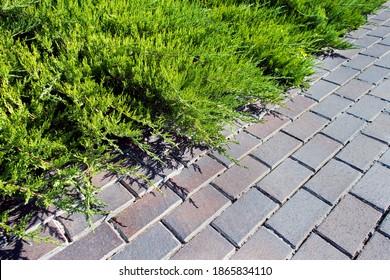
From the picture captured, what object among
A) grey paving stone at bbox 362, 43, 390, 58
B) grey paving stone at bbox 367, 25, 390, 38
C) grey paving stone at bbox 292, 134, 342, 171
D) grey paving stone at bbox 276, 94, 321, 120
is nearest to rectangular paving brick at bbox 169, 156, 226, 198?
grey paving stone at bbox 292, 134, 342, 171

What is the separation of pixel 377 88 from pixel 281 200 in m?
1.70

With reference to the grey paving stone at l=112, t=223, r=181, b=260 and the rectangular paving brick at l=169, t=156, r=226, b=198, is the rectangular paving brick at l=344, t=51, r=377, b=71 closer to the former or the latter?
the rectangular paving brick at l=169, t=156, r=226, b=198

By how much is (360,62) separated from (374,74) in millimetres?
228

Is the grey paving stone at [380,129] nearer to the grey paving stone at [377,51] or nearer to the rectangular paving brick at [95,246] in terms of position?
the grey paving stone at [377,51]

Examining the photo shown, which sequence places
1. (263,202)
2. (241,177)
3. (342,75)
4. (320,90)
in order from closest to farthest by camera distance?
(263,202)
(241,177)
(320,90)
(342,75)

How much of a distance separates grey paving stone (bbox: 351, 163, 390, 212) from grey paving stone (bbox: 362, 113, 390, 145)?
1.03 ft

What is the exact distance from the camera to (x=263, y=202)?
1.87 meters

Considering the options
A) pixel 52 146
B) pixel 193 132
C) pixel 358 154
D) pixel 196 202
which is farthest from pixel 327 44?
pixel 52 146

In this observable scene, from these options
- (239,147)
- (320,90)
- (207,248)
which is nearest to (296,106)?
(320,90)

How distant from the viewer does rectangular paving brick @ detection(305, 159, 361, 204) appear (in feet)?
6.37

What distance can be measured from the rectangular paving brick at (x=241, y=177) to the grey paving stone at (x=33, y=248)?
924 mm

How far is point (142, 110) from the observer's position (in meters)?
2.09

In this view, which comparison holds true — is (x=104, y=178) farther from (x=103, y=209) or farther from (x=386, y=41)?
(x=386, y=41)

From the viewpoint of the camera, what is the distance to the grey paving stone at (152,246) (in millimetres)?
1584
